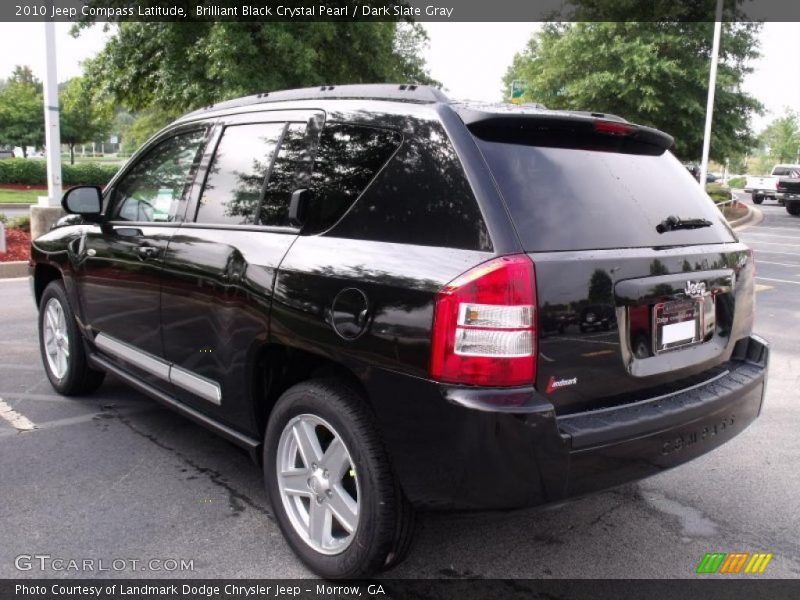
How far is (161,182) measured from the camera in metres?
3.92

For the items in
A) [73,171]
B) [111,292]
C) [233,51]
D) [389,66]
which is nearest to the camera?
[111,292]

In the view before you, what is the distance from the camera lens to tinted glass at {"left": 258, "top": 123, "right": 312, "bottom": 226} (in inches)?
117

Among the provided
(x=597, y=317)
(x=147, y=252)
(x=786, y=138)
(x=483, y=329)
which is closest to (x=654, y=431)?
(x=597, y=317)

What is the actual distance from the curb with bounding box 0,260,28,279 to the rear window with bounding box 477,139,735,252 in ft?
30.8

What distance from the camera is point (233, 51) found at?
15523 millimetres

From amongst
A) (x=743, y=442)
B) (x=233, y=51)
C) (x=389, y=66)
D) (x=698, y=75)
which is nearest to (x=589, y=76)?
(x=698, y=75)

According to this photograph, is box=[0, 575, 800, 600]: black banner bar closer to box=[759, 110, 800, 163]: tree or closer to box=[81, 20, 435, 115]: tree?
box=[81, 20, 435, 115]: tree

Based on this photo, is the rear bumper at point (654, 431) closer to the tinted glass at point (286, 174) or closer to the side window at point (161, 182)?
the tinted glass at point (286, 174)

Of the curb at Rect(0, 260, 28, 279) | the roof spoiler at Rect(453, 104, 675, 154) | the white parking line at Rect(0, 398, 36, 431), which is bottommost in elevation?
the white parking line at Rect(0, 398, 36, 431)

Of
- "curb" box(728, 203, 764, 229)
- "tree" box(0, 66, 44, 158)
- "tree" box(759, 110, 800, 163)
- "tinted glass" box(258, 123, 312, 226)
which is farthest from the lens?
"tree" box(759, 110, 800, 163)

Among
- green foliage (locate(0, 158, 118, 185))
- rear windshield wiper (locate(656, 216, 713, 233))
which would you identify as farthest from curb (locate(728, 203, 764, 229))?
green foliage (locate(0, 158, 118, 185))

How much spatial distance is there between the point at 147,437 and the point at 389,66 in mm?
16737

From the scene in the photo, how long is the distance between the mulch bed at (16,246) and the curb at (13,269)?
0.82 ft

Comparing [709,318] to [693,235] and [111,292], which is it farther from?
[111,292]
